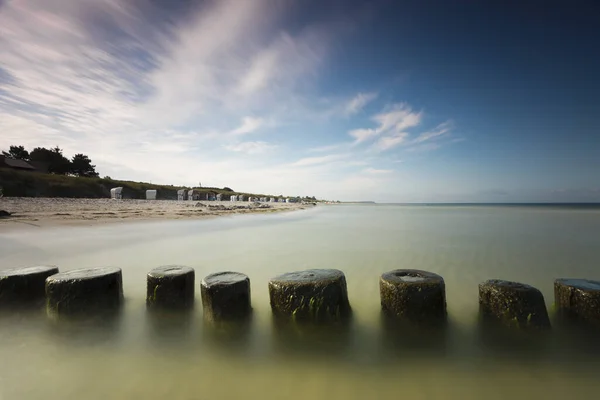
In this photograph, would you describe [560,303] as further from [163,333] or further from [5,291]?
[5,291]

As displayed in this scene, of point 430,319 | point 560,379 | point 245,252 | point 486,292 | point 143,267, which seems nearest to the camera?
point 560,379

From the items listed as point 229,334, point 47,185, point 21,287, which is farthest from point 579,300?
point 47,185

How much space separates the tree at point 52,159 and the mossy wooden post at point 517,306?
2248 inches

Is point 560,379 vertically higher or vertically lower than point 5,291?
lower

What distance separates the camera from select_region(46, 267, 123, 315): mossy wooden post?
2771 mm

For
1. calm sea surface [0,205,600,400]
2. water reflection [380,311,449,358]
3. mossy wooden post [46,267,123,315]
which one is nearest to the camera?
calm sea surface [0,205,600,400]

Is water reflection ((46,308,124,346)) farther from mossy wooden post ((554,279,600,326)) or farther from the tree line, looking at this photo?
the tree line

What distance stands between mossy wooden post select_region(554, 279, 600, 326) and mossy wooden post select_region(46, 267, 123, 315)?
4860 millimetres

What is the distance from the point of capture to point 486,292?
284cm

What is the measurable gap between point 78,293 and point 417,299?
345 cm

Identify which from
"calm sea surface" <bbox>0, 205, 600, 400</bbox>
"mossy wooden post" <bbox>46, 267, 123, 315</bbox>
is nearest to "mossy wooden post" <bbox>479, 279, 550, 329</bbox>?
→ "calm sea surface" <bbox>0, 205, 600, 400</bbox>

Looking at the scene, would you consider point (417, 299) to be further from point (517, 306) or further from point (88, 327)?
point (88, 327)

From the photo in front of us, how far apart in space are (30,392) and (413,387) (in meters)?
2.73

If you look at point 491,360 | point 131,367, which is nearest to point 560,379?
point 491,360
